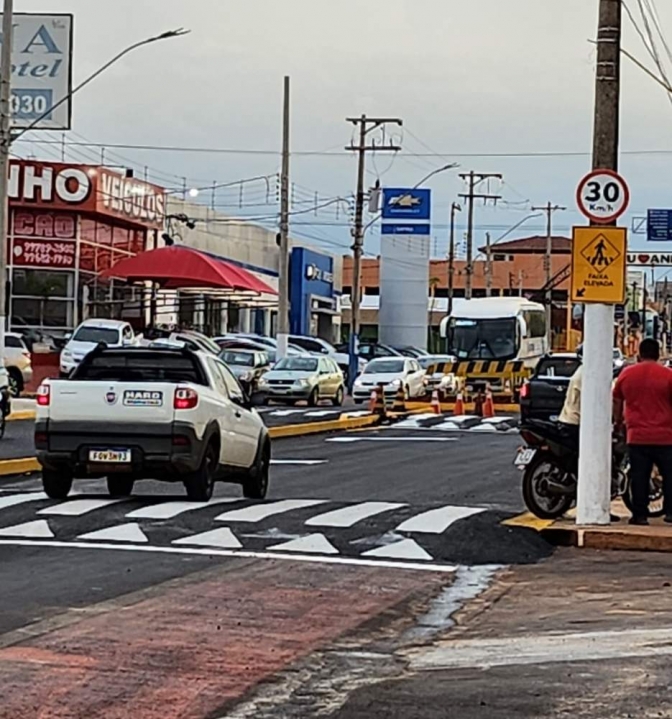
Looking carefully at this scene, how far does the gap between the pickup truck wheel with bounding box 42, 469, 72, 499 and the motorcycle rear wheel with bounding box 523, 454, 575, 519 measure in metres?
5.04

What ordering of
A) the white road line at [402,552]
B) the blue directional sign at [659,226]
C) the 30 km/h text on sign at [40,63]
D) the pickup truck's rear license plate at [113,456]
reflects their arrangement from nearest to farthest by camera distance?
1. the white road line at [402,552]
2. the pickup truck's rear license plate at [113,456]
3. the 30 km/h text on sign at [40,63]
4. the blue directional sign at [659,226]

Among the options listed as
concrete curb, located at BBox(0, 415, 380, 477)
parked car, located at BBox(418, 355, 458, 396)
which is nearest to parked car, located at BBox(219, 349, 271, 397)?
parked car, located at BBox(418, 355, 458, 396)

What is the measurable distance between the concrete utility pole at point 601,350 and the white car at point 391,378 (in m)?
30.7

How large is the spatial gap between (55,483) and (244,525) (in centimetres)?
322

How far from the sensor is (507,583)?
13.0m

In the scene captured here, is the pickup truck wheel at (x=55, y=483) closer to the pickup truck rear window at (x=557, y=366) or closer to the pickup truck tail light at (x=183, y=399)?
the pickup truck tail light at (x=183, y=399)

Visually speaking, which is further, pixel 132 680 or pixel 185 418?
pixel 185 418

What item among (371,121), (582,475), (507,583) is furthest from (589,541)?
(371,121)

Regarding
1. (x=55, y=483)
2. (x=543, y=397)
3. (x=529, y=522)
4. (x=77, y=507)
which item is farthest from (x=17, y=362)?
(x=529, y=522)

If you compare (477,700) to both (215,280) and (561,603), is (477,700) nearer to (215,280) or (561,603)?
(561,603)

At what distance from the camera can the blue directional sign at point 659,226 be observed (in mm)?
70062

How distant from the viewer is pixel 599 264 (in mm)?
15094

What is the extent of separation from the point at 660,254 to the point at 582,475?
61.4 metres

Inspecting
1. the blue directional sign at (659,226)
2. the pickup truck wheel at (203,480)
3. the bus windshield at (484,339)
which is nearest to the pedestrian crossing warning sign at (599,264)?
the pickup truck wheel at (203,480)
